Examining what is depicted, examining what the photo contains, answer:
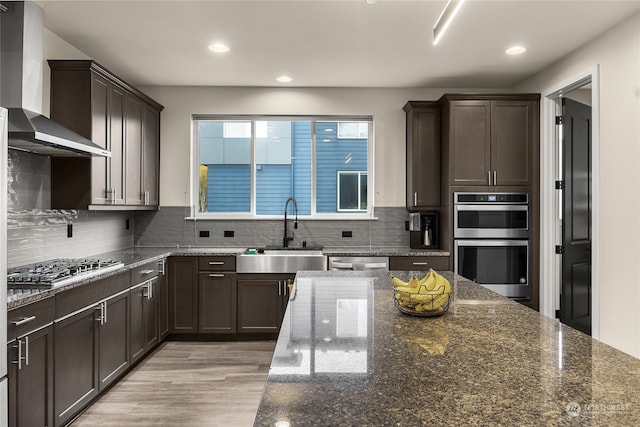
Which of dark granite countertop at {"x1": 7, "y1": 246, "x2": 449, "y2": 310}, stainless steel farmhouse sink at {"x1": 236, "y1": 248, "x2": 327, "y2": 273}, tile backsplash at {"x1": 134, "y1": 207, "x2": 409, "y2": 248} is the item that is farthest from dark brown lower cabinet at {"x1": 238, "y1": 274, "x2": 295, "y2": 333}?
tile backsplash at {"x1": 134, "y1": 207, "x2": 409, "y2": 248}

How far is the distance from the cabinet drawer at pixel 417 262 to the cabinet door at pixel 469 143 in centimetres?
78

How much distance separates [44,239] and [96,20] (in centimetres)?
165

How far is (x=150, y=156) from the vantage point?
14.1 ft

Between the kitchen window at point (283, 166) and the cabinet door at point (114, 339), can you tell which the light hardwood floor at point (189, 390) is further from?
the kitchen window at point (283, 166)

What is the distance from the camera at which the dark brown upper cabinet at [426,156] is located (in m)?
4.37

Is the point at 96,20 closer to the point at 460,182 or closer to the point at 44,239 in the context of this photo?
the point at 44,239

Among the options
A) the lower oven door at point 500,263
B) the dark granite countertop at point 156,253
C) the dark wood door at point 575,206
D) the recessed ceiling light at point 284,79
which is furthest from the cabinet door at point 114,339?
the dark wood door at point 575,206

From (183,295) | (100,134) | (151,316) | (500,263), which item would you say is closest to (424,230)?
(500,263)

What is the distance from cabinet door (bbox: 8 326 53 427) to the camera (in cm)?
193

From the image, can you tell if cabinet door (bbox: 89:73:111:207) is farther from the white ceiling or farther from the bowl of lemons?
the bowl of lemons

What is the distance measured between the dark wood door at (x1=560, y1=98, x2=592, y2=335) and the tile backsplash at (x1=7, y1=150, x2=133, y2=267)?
14.3ft

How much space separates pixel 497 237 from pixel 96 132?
370cm

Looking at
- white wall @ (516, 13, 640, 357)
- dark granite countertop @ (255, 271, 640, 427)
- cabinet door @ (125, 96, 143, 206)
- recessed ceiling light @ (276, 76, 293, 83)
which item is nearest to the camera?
dark granite countertop @ (255, 271, 640, 427)

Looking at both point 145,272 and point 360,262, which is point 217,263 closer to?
point 145,272
